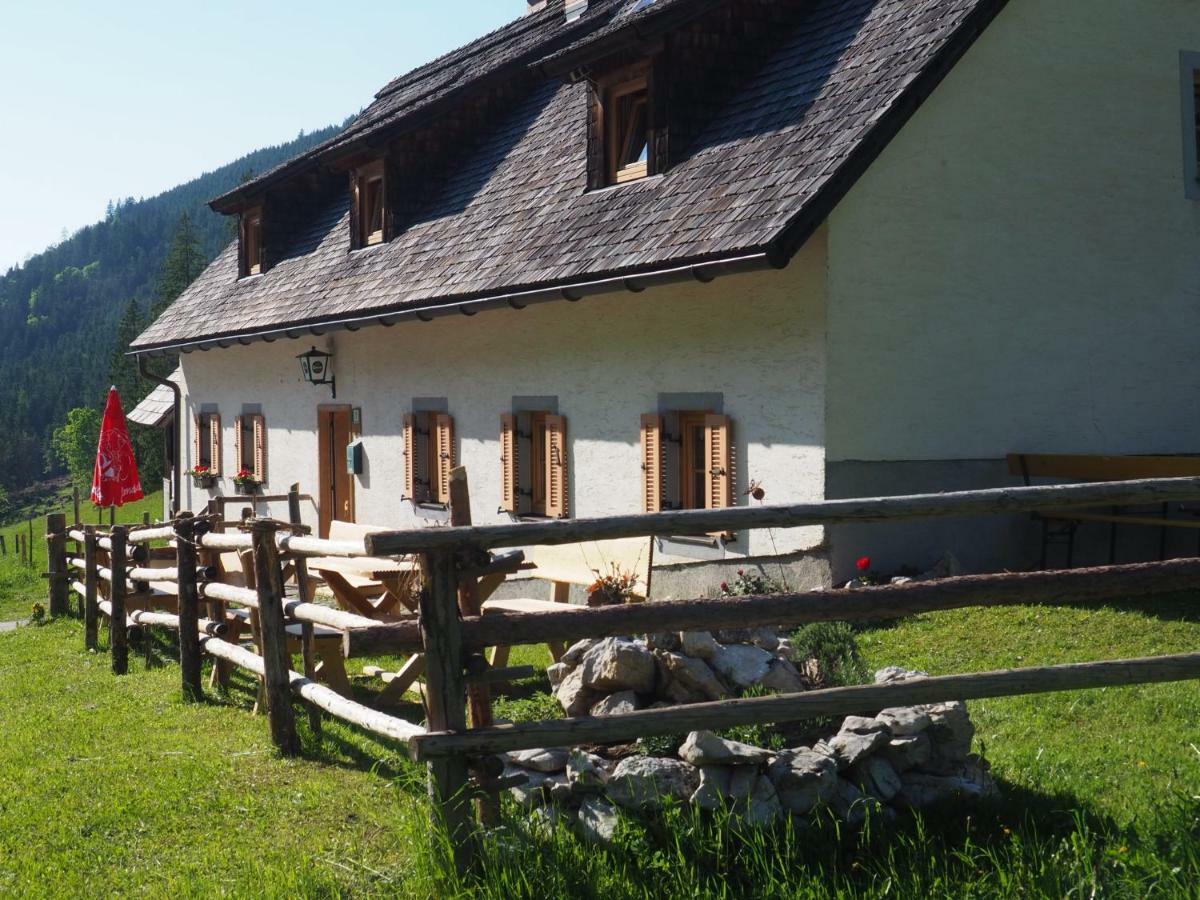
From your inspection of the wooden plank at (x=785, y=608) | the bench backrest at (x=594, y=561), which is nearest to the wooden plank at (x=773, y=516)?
the wooden plank at (x=785, y=608)

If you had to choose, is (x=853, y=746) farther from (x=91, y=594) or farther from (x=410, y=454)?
(x=410, y=454)

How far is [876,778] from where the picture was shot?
5.11m

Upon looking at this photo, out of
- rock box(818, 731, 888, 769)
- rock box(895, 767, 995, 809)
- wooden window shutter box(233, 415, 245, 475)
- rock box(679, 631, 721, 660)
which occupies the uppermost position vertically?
wooden window shutter box(233, 415, 245, 475)

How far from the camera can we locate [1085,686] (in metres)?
4.86

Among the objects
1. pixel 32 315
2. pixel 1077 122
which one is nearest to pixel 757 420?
pixel 1077 122

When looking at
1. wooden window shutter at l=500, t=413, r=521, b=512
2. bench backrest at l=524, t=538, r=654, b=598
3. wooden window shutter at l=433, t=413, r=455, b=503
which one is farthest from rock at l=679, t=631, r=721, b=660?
wooden window shutter at l=433, t=413, r=455, b=503

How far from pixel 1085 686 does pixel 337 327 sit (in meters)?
11.6

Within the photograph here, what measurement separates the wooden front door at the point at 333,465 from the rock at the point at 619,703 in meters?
12.2

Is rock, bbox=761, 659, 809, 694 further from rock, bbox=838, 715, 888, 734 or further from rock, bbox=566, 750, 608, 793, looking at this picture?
rock, bbox=566, 750, 608, 793

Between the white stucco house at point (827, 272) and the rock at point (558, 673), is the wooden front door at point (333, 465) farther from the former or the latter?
the rock at point (558, 673)

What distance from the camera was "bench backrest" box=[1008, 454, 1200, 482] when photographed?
33.4 ft

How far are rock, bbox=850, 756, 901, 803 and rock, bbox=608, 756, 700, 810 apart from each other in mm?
656

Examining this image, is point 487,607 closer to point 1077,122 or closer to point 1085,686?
point 1085,686

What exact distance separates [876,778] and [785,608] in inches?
37.3
